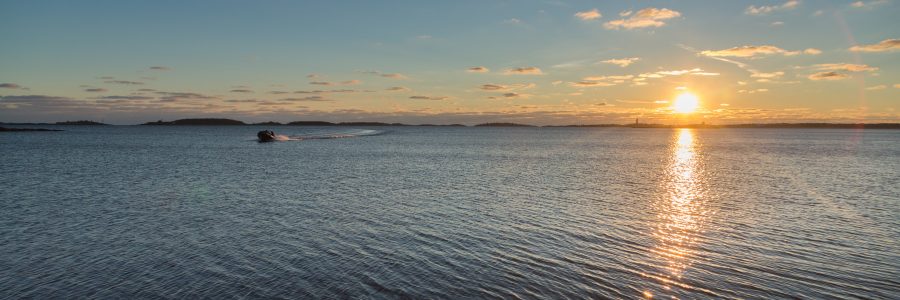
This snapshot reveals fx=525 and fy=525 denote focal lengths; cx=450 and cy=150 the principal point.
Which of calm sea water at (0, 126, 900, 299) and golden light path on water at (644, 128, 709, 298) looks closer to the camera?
calm sea water at (0, 126, 900, 299)

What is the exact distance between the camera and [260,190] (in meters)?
35.1

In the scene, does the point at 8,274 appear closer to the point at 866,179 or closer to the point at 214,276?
the point at 214,276

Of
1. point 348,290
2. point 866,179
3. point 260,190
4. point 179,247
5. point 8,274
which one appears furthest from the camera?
point 866,179

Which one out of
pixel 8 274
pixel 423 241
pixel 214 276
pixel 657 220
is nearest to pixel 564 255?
pixel 423 241

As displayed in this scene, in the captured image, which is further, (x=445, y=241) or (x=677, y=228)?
(x=677, y=228)

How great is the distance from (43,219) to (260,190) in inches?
509

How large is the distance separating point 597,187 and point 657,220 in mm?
13520

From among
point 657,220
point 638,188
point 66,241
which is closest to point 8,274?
point 66,241

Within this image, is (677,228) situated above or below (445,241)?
below

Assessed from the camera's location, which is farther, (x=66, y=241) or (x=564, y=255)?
(x=66, y=241)

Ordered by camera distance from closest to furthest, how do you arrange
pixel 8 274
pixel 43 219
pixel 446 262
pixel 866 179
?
pixel 8 274 < pixel 446 262 < pixel 43 219 < pixel 866 179

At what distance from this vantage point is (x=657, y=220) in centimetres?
2397

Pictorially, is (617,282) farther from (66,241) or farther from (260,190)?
(260,190)

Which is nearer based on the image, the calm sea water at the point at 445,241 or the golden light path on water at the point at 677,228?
the calm sea water at the point at 445,241
